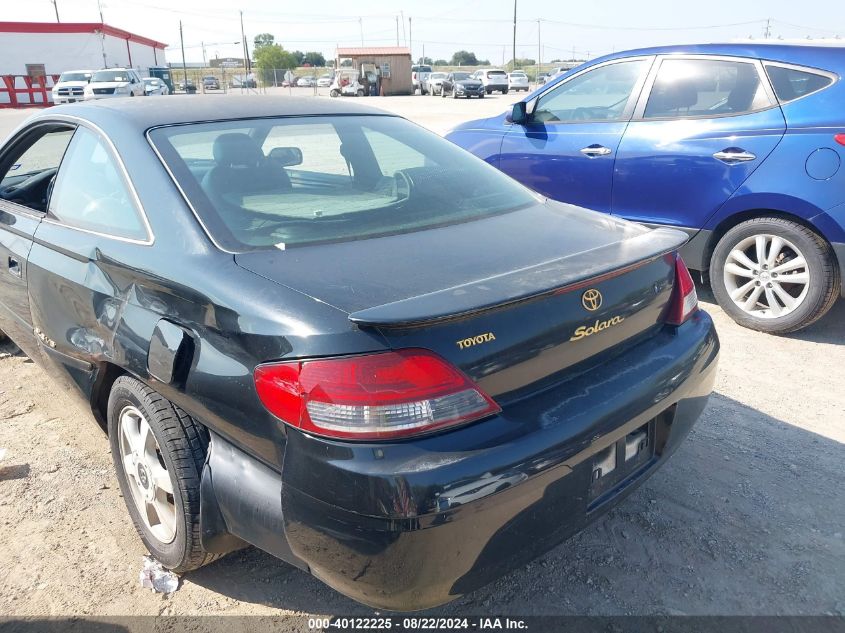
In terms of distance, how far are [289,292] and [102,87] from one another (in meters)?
31.2

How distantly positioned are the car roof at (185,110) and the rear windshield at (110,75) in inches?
1274

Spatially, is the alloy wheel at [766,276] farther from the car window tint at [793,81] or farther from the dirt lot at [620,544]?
the dirt lot at [620,544]

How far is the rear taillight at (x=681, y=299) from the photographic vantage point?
2492 millimetres

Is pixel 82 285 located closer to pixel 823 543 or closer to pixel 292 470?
pixel 292 470

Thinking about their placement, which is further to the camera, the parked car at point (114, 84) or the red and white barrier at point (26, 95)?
the red and white barrier at point (26, 95)

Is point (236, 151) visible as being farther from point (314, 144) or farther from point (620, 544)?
point (620, 544)

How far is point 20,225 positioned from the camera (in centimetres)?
310

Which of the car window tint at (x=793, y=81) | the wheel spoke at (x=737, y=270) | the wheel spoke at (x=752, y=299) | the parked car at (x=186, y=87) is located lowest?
the wheel spoke at (x=752, y=299)

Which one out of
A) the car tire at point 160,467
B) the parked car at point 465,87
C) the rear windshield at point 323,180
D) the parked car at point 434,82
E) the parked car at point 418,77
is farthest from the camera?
the parked car at point 418,77

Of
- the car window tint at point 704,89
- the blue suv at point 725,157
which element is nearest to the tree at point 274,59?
the blue suv at point 725,157

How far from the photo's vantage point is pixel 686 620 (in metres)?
2.23

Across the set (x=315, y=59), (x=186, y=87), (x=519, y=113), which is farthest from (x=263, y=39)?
(x=519, y=113)

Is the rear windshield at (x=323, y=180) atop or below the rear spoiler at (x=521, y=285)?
atop

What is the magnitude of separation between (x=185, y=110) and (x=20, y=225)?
1041mm
